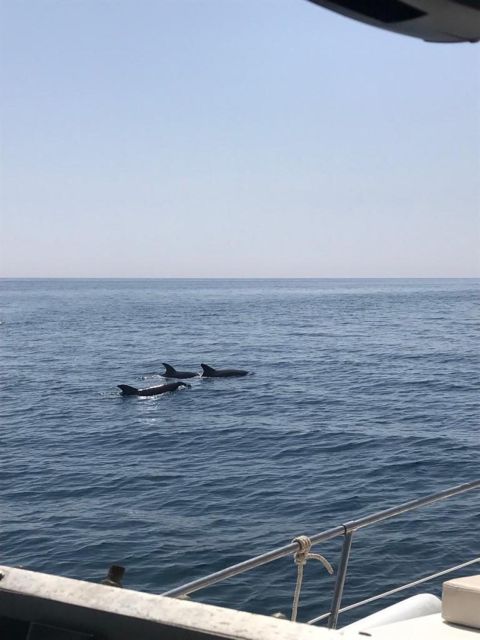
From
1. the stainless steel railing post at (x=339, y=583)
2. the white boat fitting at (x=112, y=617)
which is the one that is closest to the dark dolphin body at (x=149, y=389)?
the stainless steel railing post at (x=339, y=583)

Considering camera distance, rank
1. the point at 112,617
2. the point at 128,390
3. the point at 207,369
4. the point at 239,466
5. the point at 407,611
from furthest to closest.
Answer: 1. the point at 207,369
2. the point at 128,390
3. the point at 239,466
4. the point at 407,611
5. the point at 112,617

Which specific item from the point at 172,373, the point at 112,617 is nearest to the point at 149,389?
the point at 172,373

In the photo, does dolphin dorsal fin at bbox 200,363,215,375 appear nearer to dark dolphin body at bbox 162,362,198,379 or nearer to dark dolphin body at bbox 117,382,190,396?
dark dolphin body at bbox 162,362,198,379

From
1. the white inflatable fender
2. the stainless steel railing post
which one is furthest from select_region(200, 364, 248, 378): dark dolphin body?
the stainless steel railing post

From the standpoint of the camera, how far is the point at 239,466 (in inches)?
960

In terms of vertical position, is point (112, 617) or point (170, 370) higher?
point (112, 617)

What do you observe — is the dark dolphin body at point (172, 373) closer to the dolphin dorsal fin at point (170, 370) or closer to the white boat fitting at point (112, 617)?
the dolphin dorsal fin at point (170, 370)

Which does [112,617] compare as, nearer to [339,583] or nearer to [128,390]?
[339,583]

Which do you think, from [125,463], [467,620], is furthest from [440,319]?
[467,620]

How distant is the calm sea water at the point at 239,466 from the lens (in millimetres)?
15683

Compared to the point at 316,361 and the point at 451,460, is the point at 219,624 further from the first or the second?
the point at 316,361

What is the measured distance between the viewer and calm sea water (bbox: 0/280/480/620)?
617 inches

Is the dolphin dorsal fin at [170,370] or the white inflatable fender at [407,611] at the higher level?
the white inflatable fender at [407,611]

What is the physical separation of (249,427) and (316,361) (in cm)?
2636
